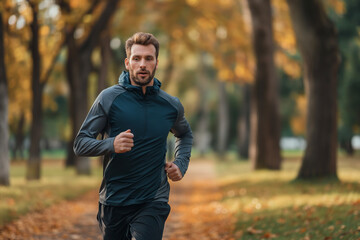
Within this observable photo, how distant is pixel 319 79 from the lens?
14008 mm

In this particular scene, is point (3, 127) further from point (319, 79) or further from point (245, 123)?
point (245, 123)

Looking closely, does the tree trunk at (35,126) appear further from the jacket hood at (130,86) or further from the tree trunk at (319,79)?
the jacket hood at (130,86)

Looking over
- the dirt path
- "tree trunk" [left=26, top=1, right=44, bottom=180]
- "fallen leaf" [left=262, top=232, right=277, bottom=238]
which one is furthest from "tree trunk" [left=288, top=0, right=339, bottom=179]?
"tree trunk" [left=26, top=1, right=44, bottom=180]

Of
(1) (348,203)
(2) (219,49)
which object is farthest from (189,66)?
(1) (348,203)

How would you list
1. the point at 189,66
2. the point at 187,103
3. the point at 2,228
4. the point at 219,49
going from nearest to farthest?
1. the point at 2,228
2. the point at 219,49
3. the point at 189,66
4. the point at 187,103

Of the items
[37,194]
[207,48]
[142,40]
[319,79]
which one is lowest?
[37,194]

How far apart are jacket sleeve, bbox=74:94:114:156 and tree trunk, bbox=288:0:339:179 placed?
34.8ft

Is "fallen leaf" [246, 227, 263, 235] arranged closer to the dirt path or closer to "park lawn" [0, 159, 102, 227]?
the dirt path

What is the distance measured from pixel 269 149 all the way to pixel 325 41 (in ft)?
22.3

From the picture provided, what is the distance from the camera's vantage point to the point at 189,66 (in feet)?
166

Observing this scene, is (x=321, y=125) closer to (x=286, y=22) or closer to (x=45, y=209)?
(x=45, y=209)

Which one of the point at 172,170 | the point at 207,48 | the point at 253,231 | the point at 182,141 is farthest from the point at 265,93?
the point at 172,170

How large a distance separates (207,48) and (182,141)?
909 inches

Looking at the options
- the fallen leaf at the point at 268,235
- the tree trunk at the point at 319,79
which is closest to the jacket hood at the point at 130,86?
the fallen leaf at the point at 268,235
